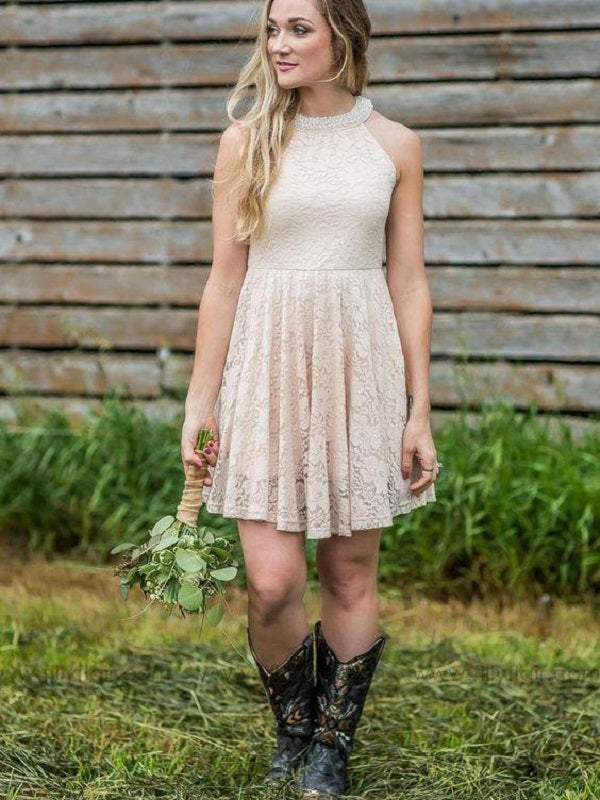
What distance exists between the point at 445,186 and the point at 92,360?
174 centimetres

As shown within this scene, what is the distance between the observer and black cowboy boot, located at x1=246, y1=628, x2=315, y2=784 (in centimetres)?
326

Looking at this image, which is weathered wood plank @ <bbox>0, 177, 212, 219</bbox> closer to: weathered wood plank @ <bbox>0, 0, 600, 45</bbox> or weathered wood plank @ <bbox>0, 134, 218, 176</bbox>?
weathered wood plank @ <bbox>0, 134, 218, 176</bbox>

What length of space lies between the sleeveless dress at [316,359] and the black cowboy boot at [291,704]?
0.38m

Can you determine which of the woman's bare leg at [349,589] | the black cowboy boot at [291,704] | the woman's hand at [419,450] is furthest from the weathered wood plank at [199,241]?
the black cowboy boot at [291,704]

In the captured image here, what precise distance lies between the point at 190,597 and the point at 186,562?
0.28ft

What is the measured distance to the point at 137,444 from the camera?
18.0 ft

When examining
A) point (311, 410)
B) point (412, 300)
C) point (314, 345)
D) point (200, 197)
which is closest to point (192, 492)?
point (311, 410)

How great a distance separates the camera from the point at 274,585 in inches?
123

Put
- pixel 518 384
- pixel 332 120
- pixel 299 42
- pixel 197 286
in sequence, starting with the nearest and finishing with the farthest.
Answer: pixel 299 42
pixel 332 120
pixel 518 384
pixel 197 286

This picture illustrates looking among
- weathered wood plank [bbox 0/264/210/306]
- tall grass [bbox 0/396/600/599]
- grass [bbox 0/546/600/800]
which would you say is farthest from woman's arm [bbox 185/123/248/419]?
weathered wood plank [bbox 0/264/210/306]

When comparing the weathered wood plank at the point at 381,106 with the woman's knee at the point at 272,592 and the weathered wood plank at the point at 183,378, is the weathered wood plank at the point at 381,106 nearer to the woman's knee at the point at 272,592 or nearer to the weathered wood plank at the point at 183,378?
the weathered wood plank at the point at 183,378

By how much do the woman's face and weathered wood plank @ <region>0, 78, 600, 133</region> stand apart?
2351mm

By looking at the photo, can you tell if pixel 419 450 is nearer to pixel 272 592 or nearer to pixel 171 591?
pixel 272 592

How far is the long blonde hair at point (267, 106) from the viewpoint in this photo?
3.08m
